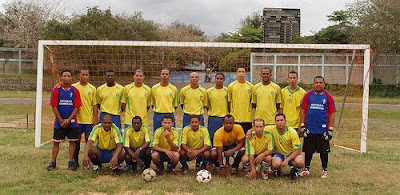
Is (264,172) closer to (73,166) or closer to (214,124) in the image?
(214,124)

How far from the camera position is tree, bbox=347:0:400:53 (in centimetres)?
2136

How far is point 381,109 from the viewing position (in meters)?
18.9

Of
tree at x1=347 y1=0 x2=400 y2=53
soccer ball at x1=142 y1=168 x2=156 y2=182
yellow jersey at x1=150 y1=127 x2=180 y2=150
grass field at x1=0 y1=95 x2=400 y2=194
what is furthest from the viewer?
tree at x1=347 y1=0 x2=400 y2=53

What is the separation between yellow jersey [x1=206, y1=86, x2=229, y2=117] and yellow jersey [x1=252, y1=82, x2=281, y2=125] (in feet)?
1.67

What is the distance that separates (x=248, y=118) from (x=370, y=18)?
1879 cm

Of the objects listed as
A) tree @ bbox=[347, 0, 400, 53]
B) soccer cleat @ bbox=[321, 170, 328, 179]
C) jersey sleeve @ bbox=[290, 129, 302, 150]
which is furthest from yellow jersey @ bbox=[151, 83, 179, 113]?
tree @ bbox=[347, 0, 400, 53]

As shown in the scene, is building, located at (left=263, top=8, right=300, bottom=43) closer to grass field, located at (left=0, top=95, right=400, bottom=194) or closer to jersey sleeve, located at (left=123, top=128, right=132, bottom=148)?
grass field, located at (left=0, top=95, right=400, bottom=194)

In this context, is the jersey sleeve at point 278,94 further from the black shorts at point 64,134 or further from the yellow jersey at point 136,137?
the black shorts at point 64,134

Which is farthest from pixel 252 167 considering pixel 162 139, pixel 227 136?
pixel 162 139

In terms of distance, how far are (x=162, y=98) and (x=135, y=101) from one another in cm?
46

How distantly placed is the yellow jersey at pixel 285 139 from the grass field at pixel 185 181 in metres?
0.44

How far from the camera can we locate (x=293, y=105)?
22.8ft

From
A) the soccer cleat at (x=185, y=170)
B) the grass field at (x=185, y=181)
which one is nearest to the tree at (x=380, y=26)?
the grass field at (x=185, y=181)

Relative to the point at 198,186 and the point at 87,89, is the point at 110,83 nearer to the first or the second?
the point at 87,89
